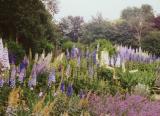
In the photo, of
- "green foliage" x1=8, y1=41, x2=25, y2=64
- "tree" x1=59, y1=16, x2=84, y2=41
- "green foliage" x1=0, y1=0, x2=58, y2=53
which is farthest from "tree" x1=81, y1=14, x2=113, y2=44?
"green foliage" x1=8, y1=41, x2=25, y2=64

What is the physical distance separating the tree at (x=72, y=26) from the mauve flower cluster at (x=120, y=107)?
76.0ft

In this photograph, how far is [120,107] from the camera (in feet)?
26.4

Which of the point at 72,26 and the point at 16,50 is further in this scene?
the point at 72,26

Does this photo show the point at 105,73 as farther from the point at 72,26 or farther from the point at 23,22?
the point at 72,26

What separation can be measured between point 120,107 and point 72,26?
24778 mm

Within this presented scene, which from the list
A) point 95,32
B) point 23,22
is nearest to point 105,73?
point 23,22

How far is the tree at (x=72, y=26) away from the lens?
3203cm

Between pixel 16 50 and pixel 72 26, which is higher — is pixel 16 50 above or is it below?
below

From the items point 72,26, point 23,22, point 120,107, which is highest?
point 72,26

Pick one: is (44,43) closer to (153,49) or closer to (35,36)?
(35,36)

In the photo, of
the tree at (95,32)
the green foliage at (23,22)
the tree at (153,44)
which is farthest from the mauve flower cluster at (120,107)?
the tree at (95,32)

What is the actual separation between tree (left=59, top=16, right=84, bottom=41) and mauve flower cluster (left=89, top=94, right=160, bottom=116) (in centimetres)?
2316

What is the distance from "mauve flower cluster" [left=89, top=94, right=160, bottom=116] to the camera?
7734 mm

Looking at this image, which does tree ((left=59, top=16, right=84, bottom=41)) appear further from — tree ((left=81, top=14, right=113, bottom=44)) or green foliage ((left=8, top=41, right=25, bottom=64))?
green foliage ((left=8, top=41, right=25, bottom=64))
